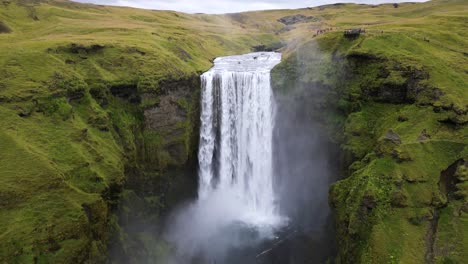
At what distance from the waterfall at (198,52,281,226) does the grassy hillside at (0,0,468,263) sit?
6.41 feet

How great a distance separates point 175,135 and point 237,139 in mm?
6165

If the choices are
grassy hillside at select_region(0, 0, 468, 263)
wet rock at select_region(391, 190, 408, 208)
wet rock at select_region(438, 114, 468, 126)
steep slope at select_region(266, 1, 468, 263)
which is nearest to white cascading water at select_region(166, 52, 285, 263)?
grassy hillside at select_region(0, 0, 468, 263)

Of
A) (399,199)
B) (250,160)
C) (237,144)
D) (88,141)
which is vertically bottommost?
(250,160)

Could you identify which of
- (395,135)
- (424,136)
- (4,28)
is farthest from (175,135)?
(4,28)

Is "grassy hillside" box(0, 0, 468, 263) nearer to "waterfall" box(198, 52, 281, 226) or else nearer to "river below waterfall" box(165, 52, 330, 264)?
"waterfall" box(198, 52, 281, 226)

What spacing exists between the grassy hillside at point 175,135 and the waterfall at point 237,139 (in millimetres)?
1953

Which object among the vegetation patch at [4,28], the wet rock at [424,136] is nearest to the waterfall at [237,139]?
the wet rock at [424,136]

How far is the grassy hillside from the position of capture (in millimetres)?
18672

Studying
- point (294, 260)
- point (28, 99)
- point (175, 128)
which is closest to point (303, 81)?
point (175, 128)

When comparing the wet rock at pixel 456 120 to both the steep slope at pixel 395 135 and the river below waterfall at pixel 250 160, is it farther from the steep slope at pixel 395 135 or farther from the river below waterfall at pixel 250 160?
the river below waterfall at pixel 250 160

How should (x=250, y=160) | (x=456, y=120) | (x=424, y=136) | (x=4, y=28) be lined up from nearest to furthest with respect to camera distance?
(x=424, y=136) < (x=456, y=120) < (x=250, y=160) < (x=4, y=28)

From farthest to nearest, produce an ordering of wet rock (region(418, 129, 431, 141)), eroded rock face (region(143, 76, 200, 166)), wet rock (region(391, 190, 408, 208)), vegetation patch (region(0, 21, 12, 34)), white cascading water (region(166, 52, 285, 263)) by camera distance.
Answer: vegetation patch (region(0, 21, 12, 34)) < white cascading water (region(166, 52, 285, 263)) < eroded rock face (region(143, 76, 200, 166)) < wet rock (region(418, 129, 431, 141)) < wet rock (region(391, 190, 408, 208))

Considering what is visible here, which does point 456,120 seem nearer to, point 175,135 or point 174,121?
point 175,135

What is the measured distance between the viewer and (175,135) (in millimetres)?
30234
